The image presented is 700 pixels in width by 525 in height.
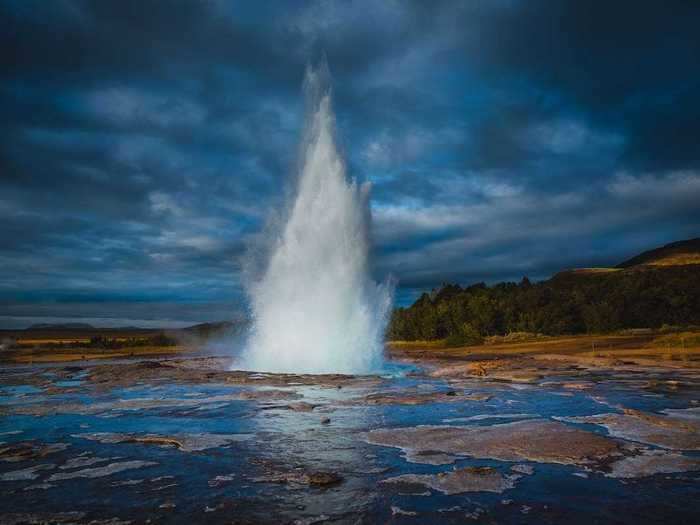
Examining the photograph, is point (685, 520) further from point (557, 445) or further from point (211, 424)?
point (211, 424)

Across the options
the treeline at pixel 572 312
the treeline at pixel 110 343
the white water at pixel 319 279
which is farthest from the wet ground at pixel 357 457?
the treeline at pixel 110 343

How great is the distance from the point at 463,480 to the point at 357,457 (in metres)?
2.59

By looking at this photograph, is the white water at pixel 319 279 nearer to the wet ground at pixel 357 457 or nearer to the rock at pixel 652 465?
the wet ground at pixel 357 457

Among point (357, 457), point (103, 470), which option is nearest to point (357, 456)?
point (357, 457)

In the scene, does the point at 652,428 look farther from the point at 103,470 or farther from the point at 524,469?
the point at 103,470

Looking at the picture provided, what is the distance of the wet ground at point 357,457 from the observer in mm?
7621

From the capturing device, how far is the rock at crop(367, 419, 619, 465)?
10641 millimetres

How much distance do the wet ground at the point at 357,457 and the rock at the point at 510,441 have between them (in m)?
0.05

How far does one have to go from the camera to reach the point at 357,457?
35.1 feet

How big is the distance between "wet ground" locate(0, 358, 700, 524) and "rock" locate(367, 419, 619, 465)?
5 centimetres

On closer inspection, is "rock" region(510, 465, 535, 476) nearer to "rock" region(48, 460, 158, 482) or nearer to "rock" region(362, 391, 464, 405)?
"rock" region(48, 460, 158, 482)

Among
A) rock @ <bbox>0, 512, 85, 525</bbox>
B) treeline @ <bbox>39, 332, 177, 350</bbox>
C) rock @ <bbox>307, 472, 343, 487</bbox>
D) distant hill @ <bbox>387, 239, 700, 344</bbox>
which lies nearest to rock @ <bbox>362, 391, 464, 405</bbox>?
rock @ <bbox>307, 472, 343, 487</bbox>

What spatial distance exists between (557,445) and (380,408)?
277 inches

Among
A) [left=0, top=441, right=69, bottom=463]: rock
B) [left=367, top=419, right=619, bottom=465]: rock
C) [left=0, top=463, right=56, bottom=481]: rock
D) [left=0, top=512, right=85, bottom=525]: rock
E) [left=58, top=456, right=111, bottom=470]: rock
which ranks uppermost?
[left=0, top=441, right=69, bottom=463]: rock
